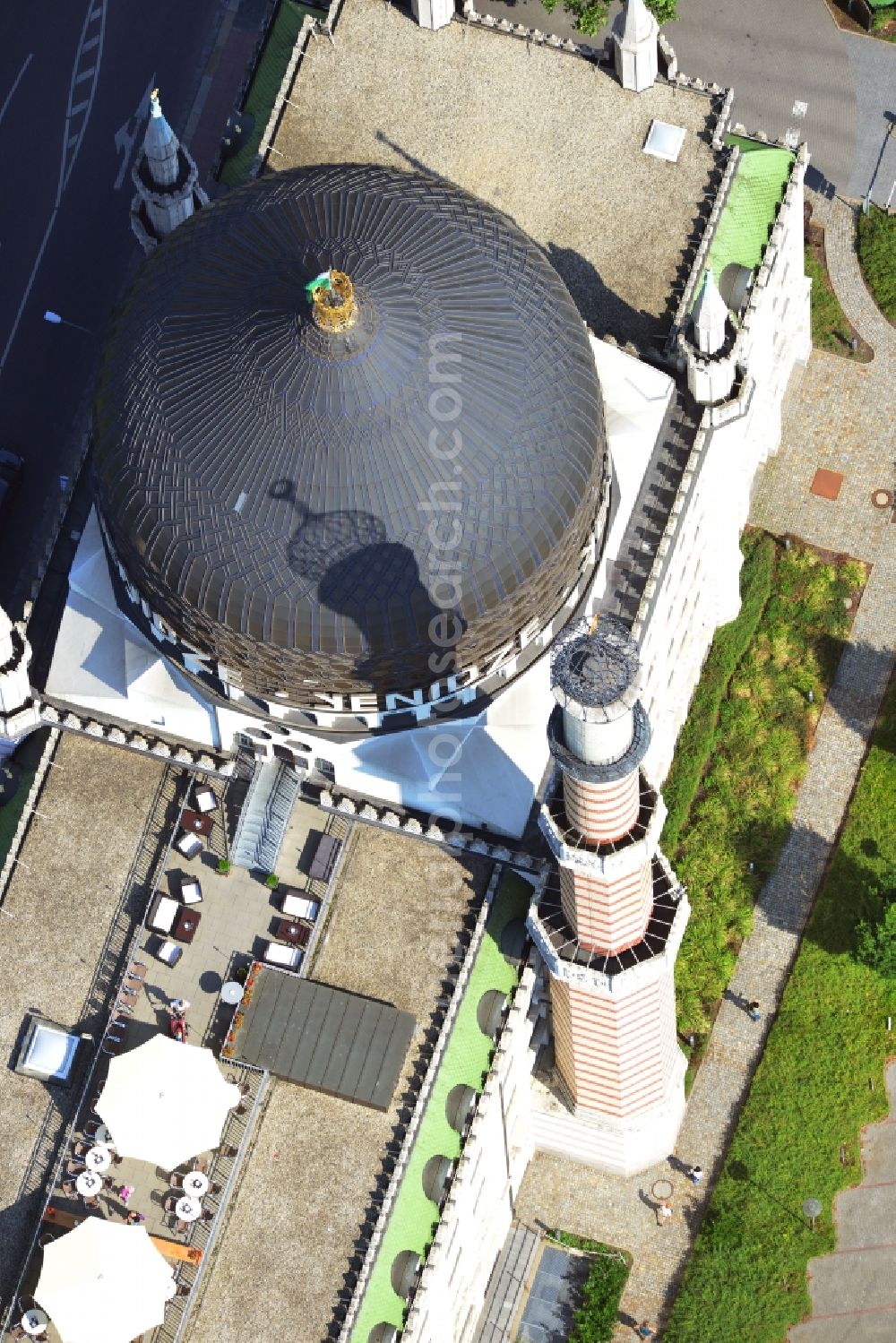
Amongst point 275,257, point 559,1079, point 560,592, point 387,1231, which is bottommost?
point 387,1231

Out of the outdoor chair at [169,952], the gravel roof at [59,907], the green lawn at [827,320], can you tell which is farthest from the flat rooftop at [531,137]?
the outdoor chair at [169,952]

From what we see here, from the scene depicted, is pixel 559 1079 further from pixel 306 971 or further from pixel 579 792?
pixel 579 792

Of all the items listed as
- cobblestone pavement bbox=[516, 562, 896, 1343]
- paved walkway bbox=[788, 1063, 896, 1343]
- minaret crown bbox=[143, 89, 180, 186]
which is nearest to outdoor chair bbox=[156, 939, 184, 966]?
cobblestone pavement bbox=[516, 562, 896, 1343]

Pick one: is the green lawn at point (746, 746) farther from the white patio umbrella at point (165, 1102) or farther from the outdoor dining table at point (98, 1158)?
the outdoor dining table at point (98, 1158)

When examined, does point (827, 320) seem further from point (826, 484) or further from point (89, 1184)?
point (89, 1184)

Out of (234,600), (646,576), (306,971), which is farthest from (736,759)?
(234,600)

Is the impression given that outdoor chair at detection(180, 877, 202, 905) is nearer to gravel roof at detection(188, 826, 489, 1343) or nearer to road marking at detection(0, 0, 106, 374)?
gravel roof at detection(188, 826, 489, 1343)
